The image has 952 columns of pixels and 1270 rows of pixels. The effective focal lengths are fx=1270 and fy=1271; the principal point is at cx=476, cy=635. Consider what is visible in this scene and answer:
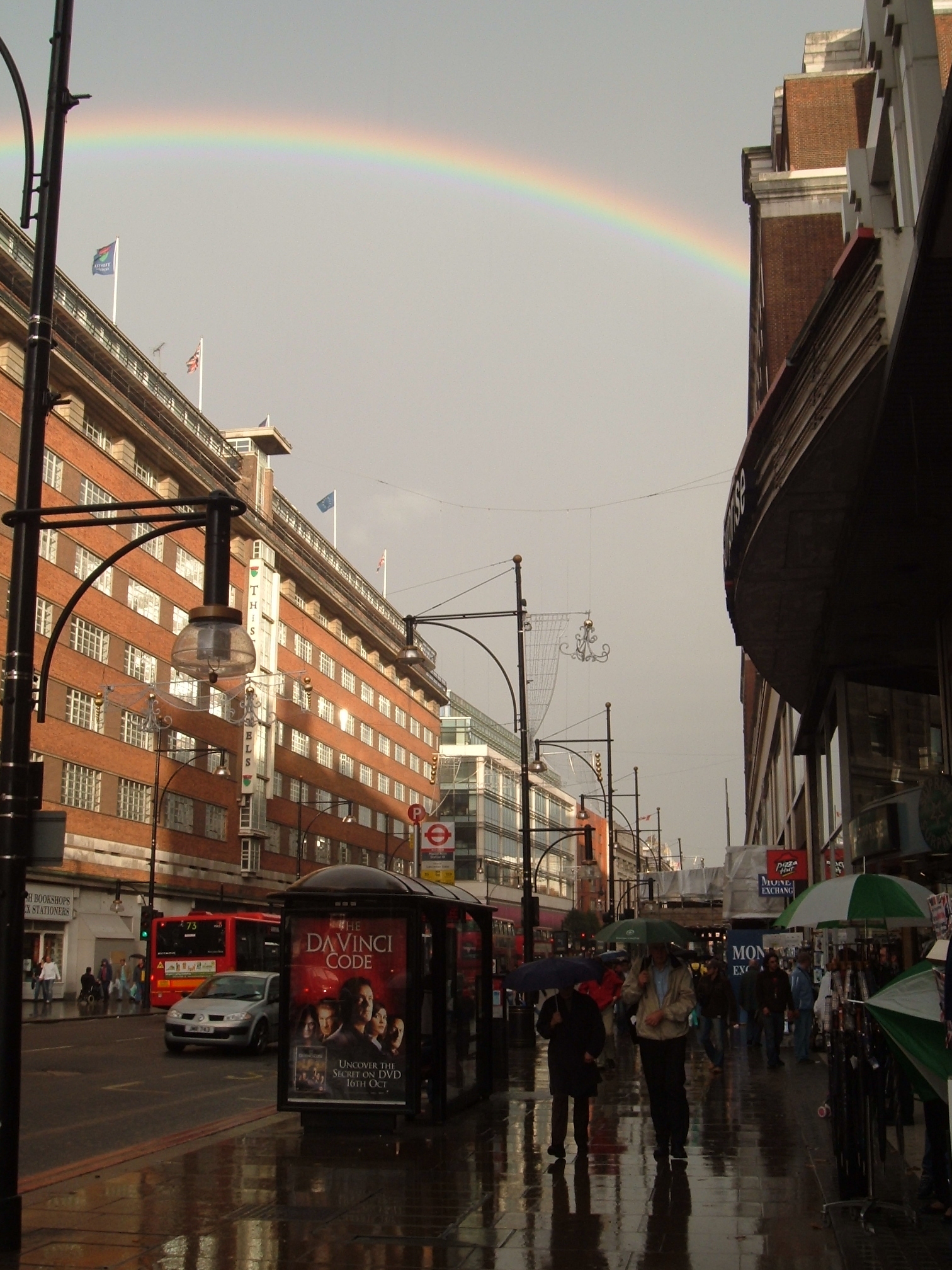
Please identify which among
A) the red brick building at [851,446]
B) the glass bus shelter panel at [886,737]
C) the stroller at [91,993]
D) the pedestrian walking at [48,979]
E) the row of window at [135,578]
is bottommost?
the stroller at [91,993]

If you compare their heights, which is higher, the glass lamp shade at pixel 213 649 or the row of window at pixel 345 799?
the row of window at pixel 345 799

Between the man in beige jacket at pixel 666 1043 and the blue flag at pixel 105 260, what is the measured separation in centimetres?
5499

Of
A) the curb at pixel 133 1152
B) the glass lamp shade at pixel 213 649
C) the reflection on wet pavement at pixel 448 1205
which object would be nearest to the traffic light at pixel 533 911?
the curb at pixel 133 1152

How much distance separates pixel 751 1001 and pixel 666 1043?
1597cm

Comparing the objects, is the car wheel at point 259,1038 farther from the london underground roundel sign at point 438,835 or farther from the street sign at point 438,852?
the london underground roundel sign at point 438,835

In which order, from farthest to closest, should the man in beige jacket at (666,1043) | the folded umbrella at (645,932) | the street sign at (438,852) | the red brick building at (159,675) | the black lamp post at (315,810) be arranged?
the black lamp post at (315,810) < the red brick building at (159,675) < the street sign at (438,852) < the folded umbrella at (645,932) < the man in beige jacket at (666,1043)

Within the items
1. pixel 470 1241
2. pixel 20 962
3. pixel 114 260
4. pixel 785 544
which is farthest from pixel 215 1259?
pixel 114 260

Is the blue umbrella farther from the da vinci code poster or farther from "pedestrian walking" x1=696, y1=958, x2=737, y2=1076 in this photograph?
"pedestrian walking" x1=696, y1=958, x2=737, y2=1076

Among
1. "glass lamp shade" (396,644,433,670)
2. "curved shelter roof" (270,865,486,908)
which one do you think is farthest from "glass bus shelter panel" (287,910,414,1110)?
"glass lamp shade" (396,644,433,670)

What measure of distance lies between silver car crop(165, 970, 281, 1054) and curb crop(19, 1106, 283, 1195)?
10.3 meters

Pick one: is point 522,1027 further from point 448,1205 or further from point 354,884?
point 448,1205

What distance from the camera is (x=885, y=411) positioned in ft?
36.5

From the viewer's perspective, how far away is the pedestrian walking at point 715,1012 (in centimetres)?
1983

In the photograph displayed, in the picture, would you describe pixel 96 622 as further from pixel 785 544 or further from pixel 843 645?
pixel 785 544
